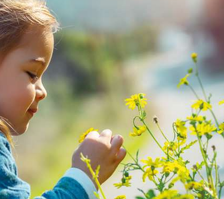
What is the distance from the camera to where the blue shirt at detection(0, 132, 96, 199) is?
159 centimetres

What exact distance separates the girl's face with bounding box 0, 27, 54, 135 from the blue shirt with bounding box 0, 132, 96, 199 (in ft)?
0.36

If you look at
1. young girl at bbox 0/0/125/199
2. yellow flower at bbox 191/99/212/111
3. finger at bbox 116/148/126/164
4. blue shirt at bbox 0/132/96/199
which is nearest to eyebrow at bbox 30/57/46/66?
young girl at bbox 0/0/125/199

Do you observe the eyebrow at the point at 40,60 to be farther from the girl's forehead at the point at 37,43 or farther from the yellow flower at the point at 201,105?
the yellow flower at the point at 201,105

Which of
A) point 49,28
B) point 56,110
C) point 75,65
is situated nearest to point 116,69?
point 75,65

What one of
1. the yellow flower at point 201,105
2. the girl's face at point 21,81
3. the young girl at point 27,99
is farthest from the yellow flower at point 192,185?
the girl's face at point 21,81

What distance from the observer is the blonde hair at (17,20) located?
6.06 ft

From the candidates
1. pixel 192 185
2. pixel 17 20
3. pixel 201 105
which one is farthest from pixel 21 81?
pixel 192 185

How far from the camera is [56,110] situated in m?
12.4

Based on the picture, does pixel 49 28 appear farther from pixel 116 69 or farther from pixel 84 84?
pixel 116 69

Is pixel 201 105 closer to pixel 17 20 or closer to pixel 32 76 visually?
pixel 32 76

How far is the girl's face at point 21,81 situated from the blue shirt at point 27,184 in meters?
0.11

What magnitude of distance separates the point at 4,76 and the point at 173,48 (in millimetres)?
47981

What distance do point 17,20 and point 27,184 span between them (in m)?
0.51

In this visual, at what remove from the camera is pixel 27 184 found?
1.66 m
